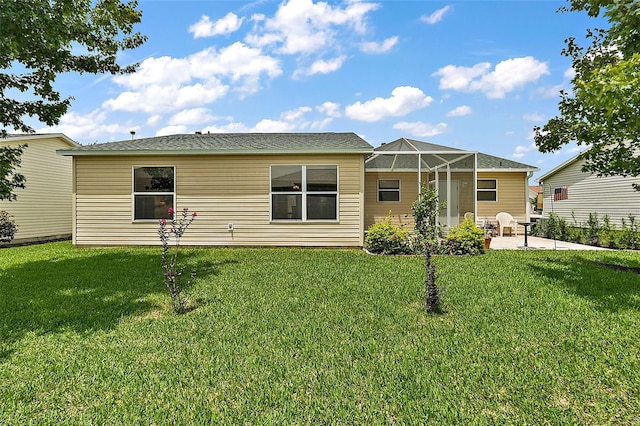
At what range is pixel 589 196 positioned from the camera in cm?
1390

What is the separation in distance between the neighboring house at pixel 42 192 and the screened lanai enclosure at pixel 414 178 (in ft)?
41.2

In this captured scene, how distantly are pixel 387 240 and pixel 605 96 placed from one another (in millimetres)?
5622

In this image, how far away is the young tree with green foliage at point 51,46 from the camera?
5.27m

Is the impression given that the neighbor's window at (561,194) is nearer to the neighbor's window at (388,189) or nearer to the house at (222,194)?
the neighbor's window at (388,189)

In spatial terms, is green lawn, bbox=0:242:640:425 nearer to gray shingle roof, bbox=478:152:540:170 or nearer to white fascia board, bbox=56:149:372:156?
white fascia board, bbox=56:149:372:156

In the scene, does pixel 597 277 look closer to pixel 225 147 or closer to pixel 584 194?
pixel 225 147

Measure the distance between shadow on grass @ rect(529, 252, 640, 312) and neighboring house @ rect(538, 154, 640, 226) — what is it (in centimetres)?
487

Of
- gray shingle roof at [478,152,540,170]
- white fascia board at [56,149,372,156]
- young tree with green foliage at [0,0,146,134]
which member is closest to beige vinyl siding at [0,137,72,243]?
white fascia board at [56,149,372,156]

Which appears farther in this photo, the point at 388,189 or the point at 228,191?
the point at 388,189

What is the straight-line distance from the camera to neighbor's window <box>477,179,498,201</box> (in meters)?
14.9

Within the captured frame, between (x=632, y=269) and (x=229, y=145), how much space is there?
10433mm

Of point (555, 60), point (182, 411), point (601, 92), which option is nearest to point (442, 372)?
point (182, 411)

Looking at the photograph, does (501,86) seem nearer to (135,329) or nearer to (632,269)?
(632,269)

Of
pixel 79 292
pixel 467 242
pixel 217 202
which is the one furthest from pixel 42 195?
pixel 467 242
